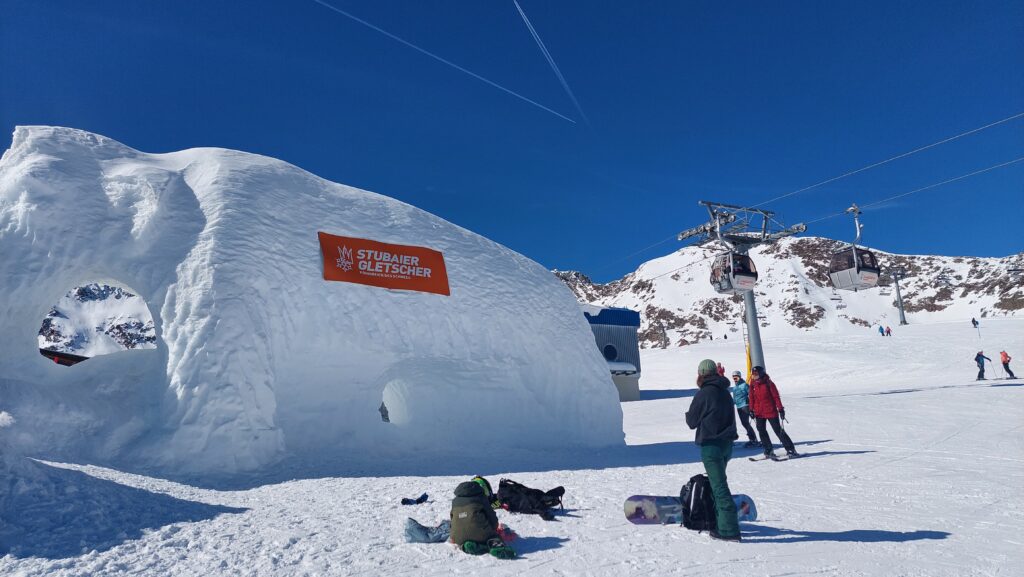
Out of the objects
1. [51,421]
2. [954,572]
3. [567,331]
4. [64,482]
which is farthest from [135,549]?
[567,331]

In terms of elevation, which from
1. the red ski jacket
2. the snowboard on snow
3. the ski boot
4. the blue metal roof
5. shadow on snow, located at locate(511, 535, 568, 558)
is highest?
the blue metal roof

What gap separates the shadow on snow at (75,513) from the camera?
477 centimetres

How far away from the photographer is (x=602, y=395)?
48.5ft

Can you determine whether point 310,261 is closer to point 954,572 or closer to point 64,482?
point 64,482

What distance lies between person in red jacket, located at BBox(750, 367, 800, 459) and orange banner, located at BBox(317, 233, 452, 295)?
268 inches

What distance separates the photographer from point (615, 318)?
34.8 m

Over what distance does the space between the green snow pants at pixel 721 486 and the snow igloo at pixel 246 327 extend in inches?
273

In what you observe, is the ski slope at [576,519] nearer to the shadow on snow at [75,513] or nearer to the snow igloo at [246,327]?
the shadow on snow at [75,513]

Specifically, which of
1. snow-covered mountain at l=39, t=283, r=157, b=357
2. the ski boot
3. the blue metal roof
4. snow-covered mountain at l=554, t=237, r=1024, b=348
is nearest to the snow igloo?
the ski boot

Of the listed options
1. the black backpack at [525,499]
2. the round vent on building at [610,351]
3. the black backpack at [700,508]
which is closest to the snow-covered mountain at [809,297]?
the round vent on building at [610,351]

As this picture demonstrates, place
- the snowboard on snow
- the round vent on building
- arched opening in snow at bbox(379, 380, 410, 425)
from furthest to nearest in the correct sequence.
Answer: the round vent on building
arched opening in snow at bbox(379, 380, 410, 425)
the snowboard on snow

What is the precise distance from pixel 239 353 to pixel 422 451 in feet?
13.6

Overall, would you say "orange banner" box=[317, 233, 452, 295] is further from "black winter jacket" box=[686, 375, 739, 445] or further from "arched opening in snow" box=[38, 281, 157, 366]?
"arched opening in snow" box=[38, 281, 157, 366]

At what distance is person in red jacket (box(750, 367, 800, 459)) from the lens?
10195mm
